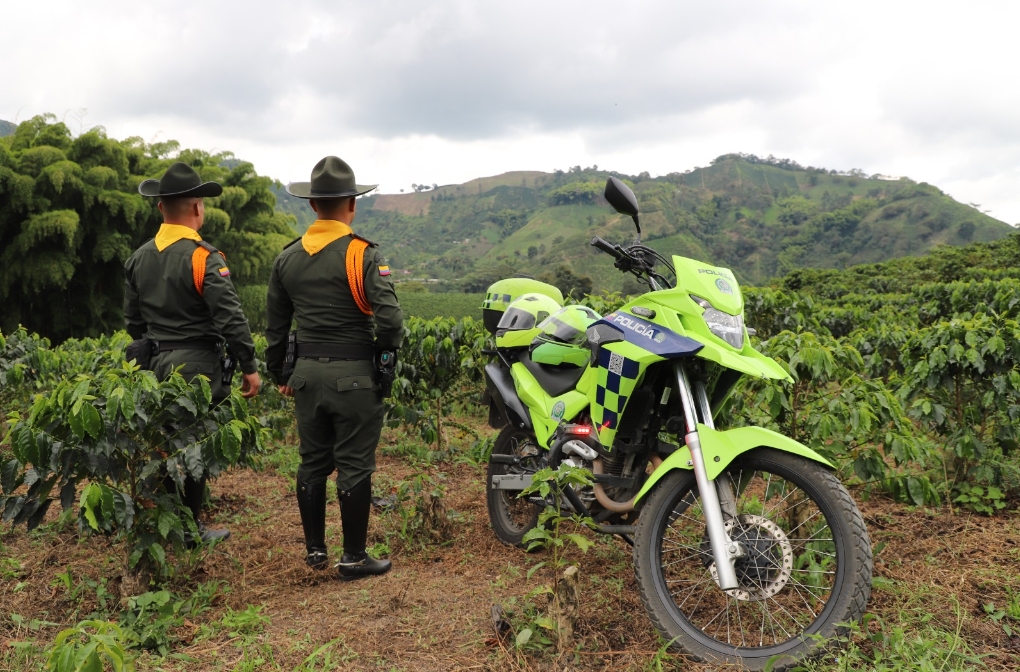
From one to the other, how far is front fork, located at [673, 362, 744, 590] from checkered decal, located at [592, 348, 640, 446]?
24 centimetres

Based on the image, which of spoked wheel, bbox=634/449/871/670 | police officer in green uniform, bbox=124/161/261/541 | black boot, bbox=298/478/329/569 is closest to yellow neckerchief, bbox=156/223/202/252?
police officer in green uniform, bbox=124/161/261/541


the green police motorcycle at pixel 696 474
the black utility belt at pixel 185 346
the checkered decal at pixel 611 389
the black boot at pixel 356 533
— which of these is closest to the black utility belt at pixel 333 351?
the black boot at pixel 356 533

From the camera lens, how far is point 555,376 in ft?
13.2

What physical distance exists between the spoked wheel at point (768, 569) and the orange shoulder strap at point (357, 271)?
1.77 metres

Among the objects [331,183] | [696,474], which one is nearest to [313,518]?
[331,183]

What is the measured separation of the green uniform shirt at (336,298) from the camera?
12.1ft

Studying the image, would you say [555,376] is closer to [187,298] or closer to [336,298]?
[336,298]

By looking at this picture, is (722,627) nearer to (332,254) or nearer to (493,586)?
(493,586)

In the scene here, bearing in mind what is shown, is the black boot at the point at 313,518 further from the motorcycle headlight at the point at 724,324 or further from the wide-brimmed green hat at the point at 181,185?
the motorcycle headlight at the point at 724,324

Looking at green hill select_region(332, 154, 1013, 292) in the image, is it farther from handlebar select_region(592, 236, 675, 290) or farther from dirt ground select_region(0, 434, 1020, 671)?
handlebar select_region(592, 236, 675, 290)

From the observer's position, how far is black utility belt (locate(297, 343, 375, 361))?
371 centimetres

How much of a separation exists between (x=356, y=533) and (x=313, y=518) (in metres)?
0.25

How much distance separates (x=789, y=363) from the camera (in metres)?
4.25

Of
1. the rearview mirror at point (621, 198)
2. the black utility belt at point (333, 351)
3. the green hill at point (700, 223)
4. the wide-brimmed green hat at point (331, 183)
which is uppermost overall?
the green hill at point (700, 223)
